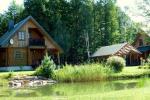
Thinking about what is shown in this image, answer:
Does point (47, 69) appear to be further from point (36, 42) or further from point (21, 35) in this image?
point (36, 42)

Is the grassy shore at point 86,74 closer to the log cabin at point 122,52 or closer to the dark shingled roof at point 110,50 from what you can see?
the log cabin at point 122,52

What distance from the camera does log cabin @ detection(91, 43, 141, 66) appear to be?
170 feet

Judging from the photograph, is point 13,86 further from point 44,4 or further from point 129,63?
point 44,4

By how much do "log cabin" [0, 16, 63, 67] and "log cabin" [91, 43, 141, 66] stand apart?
920 cm

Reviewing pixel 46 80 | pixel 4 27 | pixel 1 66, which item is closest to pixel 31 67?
pixel 1 66

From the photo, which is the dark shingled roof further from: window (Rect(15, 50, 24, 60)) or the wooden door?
window (Rect(15, 50, 24, 60))

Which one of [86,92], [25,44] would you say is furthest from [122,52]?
[86,92]

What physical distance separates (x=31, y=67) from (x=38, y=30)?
5.23m

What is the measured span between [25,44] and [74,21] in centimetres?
2105

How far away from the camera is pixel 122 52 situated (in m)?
52.2

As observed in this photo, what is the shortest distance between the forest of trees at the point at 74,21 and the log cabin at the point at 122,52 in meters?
6.13

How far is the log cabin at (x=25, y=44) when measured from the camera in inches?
1674

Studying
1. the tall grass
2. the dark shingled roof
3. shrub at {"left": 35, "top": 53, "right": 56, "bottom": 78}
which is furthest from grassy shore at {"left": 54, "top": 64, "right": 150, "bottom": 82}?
the dark shingled roof

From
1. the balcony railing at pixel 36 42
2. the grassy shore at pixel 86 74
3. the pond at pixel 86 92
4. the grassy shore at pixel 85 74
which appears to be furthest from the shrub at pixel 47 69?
the balcony railing at pixel 36 42
